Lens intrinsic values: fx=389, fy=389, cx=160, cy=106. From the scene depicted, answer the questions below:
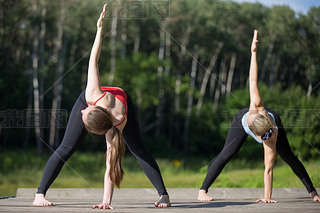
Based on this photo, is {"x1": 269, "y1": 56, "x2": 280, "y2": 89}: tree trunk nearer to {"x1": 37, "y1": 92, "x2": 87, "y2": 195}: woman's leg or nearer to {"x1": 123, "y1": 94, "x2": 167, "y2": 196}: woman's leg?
{"x1": 123, "y1": 94, "x2": 167, "y2": 196}: woman's leg

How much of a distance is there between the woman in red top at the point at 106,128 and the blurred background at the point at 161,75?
6.60 meters

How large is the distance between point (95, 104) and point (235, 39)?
14497mm

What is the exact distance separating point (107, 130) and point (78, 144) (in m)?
0.42

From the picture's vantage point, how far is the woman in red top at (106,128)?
7.60ft

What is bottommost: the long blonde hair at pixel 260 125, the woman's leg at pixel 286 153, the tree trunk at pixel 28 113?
the tree trunk at pixel 28 113

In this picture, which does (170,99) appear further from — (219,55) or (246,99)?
(246,99)

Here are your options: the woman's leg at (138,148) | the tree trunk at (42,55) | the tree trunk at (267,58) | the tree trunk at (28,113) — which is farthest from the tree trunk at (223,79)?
the woman's leg at (138,148)

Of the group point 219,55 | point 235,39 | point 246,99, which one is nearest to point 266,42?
point 235,39

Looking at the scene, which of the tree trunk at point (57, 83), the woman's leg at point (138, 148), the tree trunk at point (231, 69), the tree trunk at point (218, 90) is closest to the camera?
the woman's leg at point (138, 148)

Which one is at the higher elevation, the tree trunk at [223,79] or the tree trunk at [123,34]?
the tree trunk at [123,34]

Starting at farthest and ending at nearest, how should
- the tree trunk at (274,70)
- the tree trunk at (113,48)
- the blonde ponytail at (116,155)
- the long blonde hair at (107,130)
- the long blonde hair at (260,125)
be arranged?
the tree trunk at (274,70) < the tree trunk at (113,48) < the long blonde hair at (260,125) < the blonde ponytail at (116,155) < the long blonde hair at (107,130)

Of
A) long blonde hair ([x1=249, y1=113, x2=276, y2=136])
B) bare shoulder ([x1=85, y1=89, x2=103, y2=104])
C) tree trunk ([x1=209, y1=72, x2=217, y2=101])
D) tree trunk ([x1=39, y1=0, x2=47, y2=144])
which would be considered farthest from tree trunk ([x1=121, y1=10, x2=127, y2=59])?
bare shoulder ([x1=85, y1=89, x2=103, y2=104])

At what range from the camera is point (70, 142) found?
262cm

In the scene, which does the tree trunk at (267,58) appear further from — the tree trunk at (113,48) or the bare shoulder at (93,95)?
the bare shoulder at (93,95)
